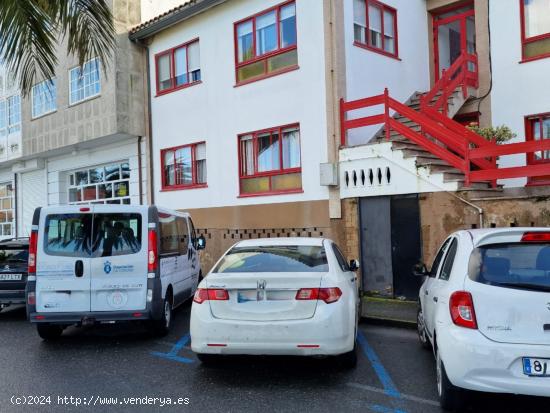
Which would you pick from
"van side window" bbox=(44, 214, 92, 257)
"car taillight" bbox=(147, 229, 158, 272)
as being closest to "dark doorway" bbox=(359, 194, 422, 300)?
"car taillight" bbox=(147, 229, 158, 272)

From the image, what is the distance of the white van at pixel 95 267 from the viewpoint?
23.2 feet

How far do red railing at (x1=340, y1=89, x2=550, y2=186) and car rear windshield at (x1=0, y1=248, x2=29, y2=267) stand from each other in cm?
694

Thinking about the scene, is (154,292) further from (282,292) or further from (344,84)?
(344,84)

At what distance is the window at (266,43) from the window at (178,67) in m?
1.84

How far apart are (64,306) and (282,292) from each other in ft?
Answer: 11.4

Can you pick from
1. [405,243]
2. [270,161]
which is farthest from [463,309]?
[270,161]

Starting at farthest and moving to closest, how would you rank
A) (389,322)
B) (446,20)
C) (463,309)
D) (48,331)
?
1. (446,20)
2. (389,322)
3. (48,331)
4. (463,309)

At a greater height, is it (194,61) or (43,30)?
(194,61)

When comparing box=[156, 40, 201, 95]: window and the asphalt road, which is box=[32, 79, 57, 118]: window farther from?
the asphalt road

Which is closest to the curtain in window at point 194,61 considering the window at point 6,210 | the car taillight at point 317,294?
the car taillight at point 317,294

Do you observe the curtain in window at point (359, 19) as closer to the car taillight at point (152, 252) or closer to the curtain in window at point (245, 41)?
the curtain in window at point (245, 41)

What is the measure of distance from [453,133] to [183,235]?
214 inches

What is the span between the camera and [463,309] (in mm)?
4172

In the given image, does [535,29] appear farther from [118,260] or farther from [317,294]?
[118,260]
